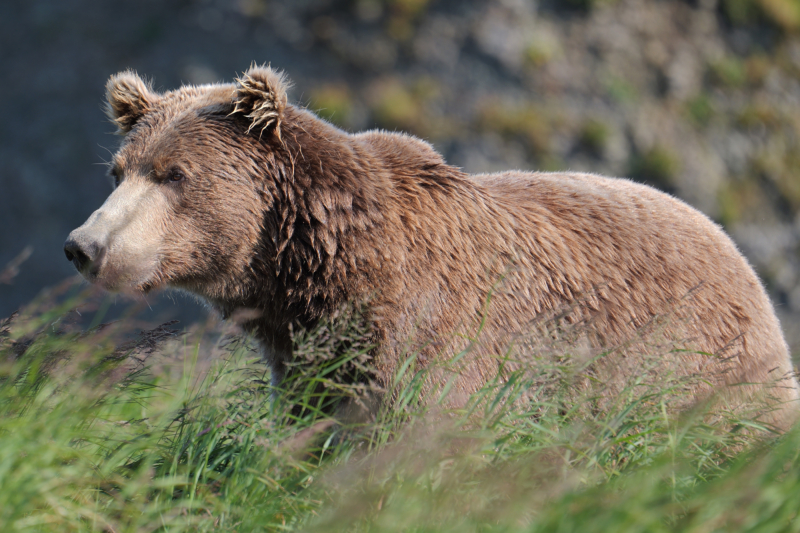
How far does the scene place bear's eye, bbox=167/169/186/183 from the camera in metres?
3.75

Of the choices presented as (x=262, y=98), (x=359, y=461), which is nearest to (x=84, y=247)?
(x=262, y=98)

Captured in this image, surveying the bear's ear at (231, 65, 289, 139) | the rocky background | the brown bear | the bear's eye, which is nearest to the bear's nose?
the brown bear

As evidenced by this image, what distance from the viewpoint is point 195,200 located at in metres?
3.71

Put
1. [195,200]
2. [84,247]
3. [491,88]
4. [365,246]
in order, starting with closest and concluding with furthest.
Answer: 1. [84,247]
2. [365,246]
3. [195,200]
4. [491,88]

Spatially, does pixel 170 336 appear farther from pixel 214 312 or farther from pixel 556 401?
pixel 556 401

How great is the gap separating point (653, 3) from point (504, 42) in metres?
3.68

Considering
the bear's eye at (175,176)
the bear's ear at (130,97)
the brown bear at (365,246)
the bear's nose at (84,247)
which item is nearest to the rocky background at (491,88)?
the bear's ear at (130,97)

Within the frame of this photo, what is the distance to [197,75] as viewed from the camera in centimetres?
1520

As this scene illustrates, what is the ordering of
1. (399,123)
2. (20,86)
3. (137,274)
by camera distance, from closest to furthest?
(137,274) → (399,123) → (20,86)

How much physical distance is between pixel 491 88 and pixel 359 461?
42.7ft

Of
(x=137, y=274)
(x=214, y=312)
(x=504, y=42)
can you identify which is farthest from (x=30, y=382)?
(x=504, y=42)

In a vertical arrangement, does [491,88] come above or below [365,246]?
above

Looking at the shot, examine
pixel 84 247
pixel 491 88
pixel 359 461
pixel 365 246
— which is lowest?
pixel 359 461

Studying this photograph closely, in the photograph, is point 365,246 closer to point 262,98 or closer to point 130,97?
point 262,98
